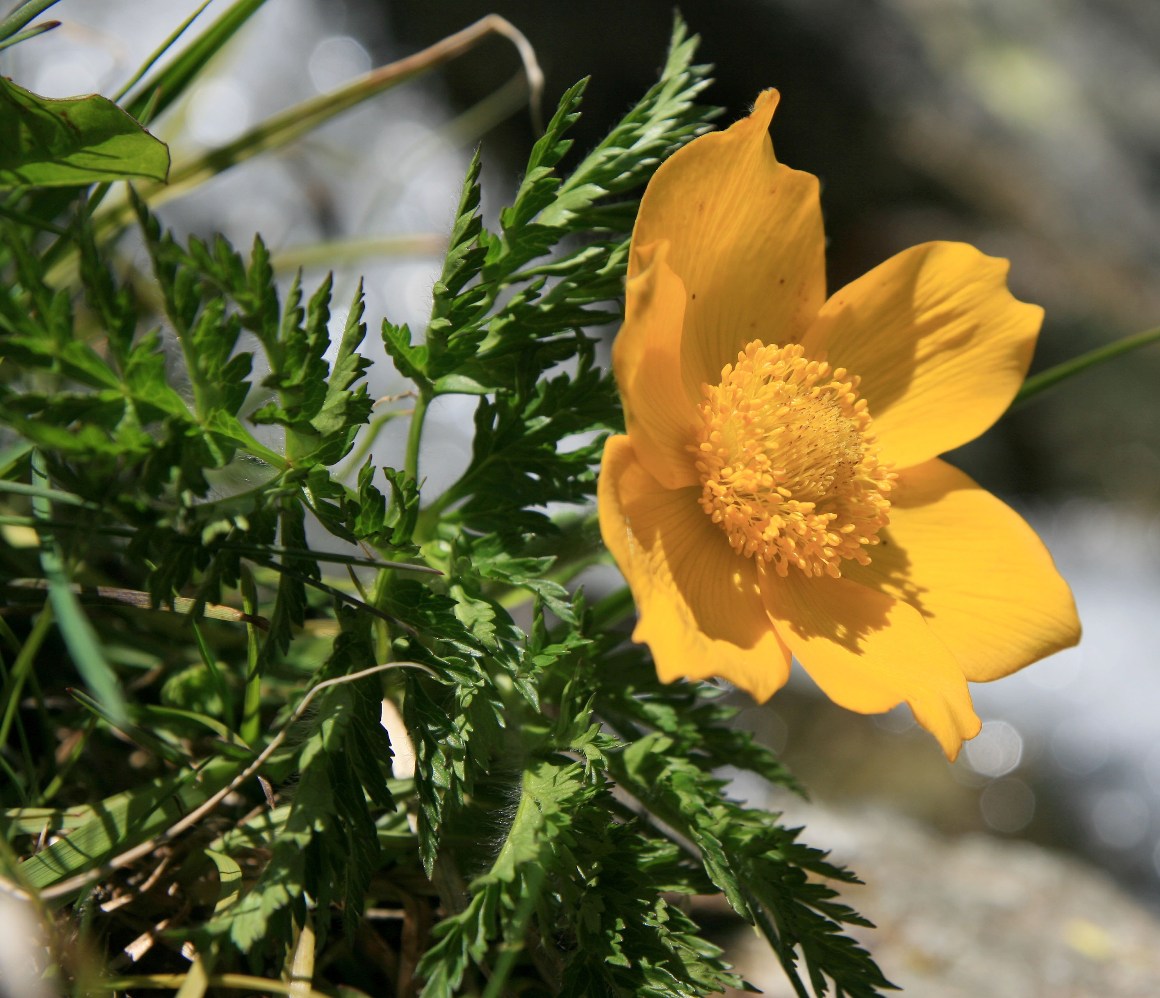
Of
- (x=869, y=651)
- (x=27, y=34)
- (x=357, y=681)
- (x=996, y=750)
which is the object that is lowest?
(x=996, y=750)

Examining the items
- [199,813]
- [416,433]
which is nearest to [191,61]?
[416,433]

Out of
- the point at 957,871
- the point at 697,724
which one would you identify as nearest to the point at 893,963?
the point at 957,871

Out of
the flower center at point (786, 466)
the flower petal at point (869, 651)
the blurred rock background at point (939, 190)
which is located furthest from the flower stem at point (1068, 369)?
the blurred rock background at point (939, 190)

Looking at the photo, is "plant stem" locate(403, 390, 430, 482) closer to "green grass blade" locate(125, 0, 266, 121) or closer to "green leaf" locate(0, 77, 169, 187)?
"green leaf" locate(0, 77, 169, 187)

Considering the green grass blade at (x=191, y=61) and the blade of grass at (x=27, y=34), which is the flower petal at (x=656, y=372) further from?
the green grass blade at (x=191, y=61)

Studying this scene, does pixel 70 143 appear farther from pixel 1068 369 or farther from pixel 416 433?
pixel 1068 369

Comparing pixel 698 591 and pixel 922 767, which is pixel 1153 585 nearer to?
pixel 922 767

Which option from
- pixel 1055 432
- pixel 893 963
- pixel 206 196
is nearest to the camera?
pixel 893 963
